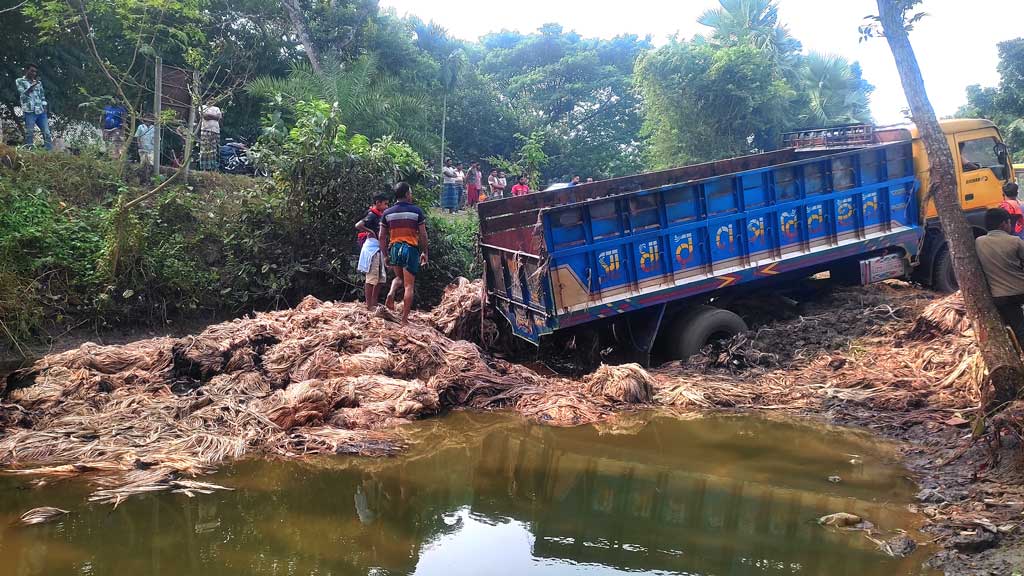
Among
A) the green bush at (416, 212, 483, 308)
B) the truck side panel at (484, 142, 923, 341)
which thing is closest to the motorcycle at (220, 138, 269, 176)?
the green bush at (416, 212, 483, 308)

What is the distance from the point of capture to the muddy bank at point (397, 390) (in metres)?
5.90

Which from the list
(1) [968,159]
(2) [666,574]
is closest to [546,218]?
(2) [666,574]

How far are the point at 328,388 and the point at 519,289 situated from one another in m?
2.46

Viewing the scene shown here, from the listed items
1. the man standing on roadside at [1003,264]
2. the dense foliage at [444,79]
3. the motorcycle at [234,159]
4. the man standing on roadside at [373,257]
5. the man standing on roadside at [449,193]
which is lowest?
the man standing on roadside at [1003,264]

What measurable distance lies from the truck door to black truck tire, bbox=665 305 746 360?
4.03 m

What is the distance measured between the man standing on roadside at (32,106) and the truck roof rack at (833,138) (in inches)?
503

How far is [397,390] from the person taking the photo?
7.45 meters

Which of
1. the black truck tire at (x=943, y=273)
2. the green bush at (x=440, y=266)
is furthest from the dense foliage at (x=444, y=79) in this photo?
the black truck tire at (x=943, y=273)

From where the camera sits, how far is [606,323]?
8.79 metres

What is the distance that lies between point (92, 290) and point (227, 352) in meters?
3.83

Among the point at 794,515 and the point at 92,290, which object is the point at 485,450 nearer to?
the point at 794,515

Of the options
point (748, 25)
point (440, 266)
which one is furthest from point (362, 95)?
point (748, 25)

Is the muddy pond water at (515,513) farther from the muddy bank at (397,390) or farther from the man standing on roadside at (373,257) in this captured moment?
the man standing on roadside at (373,257)

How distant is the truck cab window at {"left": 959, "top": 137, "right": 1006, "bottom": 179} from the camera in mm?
10453
